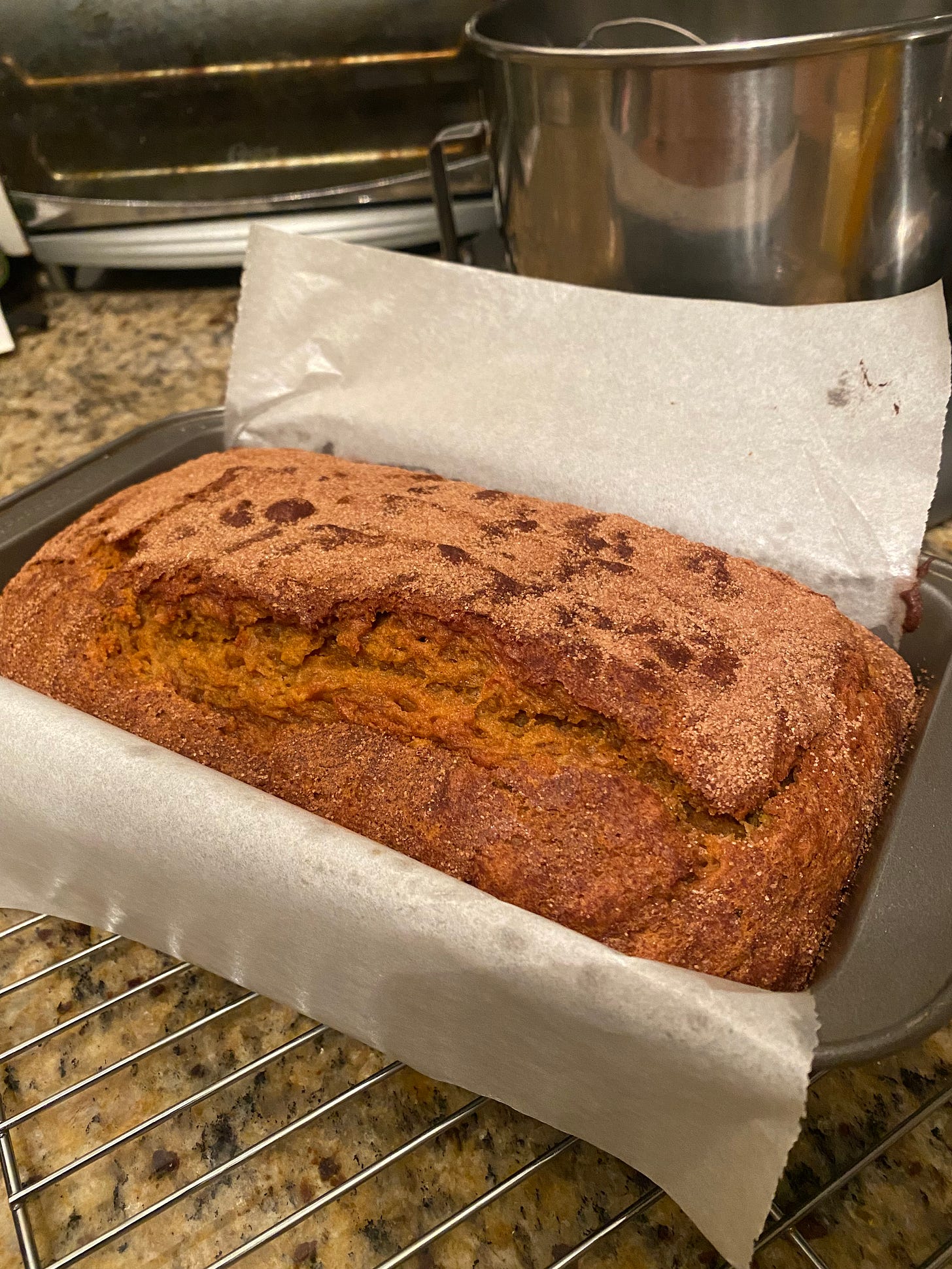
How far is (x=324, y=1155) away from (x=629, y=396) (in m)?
0.79

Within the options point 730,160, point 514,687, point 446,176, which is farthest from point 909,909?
point 446,176

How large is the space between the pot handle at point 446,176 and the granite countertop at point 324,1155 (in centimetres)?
109

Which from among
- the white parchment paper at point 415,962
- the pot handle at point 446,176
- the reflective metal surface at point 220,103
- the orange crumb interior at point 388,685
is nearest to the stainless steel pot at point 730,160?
the pot handle at point 446,176

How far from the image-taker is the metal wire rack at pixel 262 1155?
57 cm

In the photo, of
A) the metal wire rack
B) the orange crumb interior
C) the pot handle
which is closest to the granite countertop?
the metal wire rack

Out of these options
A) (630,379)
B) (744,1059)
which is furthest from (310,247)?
(744,1059)

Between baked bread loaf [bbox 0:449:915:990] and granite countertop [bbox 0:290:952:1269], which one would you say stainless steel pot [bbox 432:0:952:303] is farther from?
granite countertop [bbox 0:290:952:1269]

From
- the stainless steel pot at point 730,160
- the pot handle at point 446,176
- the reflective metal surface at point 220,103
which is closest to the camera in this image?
the stainless steel pot at point 730,160

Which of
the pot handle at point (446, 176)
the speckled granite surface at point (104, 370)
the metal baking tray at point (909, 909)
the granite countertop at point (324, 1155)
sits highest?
the pot handle at point (446, 176)

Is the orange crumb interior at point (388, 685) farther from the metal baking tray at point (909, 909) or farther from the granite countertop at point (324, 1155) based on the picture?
the granite countertop at point (324, 1155)

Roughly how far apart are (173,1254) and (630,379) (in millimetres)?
896

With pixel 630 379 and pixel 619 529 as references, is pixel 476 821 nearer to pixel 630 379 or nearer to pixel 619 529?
pixel 619 529

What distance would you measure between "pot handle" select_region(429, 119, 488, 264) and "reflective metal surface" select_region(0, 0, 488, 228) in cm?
18

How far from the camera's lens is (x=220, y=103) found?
146cm
